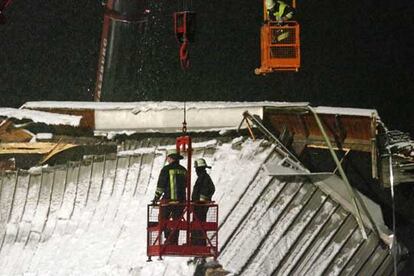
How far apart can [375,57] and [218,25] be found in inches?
186

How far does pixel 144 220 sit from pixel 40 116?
3376 mm

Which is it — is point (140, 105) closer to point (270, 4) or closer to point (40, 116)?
point (40, 116)

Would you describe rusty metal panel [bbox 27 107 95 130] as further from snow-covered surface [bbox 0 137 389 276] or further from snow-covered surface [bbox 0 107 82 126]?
snow-covered surface [bbox 0 137 389 276]

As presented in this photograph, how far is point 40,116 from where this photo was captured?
1741cm

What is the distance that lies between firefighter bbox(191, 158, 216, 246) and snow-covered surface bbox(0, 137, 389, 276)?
3.90 feet

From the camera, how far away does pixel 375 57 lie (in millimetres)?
23297

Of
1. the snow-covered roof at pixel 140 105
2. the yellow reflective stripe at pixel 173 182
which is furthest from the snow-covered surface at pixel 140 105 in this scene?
the yellow reflective stripe at pixel 173 182

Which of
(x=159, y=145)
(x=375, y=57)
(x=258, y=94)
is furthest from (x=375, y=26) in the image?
(x=159, y=145)

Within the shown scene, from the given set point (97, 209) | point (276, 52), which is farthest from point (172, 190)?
point (276, 52)

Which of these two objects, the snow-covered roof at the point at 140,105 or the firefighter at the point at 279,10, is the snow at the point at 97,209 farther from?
the firefighter at the point at 279,10

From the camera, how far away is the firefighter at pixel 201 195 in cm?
1341

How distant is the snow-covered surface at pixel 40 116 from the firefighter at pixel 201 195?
4562 millimetres

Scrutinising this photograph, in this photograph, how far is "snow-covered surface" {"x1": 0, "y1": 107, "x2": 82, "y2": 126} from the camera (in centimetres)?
1736

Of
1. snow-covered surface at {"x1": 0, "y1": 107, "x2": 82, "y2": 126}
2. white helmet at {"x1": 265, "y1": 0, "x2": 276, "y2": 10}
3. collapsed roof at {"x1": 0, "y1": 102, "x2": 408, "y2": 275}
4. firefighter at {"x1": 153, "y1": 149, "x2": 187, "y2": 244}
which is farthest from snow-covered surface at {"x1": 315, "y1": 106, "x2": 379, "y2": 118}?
snow-covered surface at {"x1": 0, "y1": 107, "x2": 82, "y2": 126}
